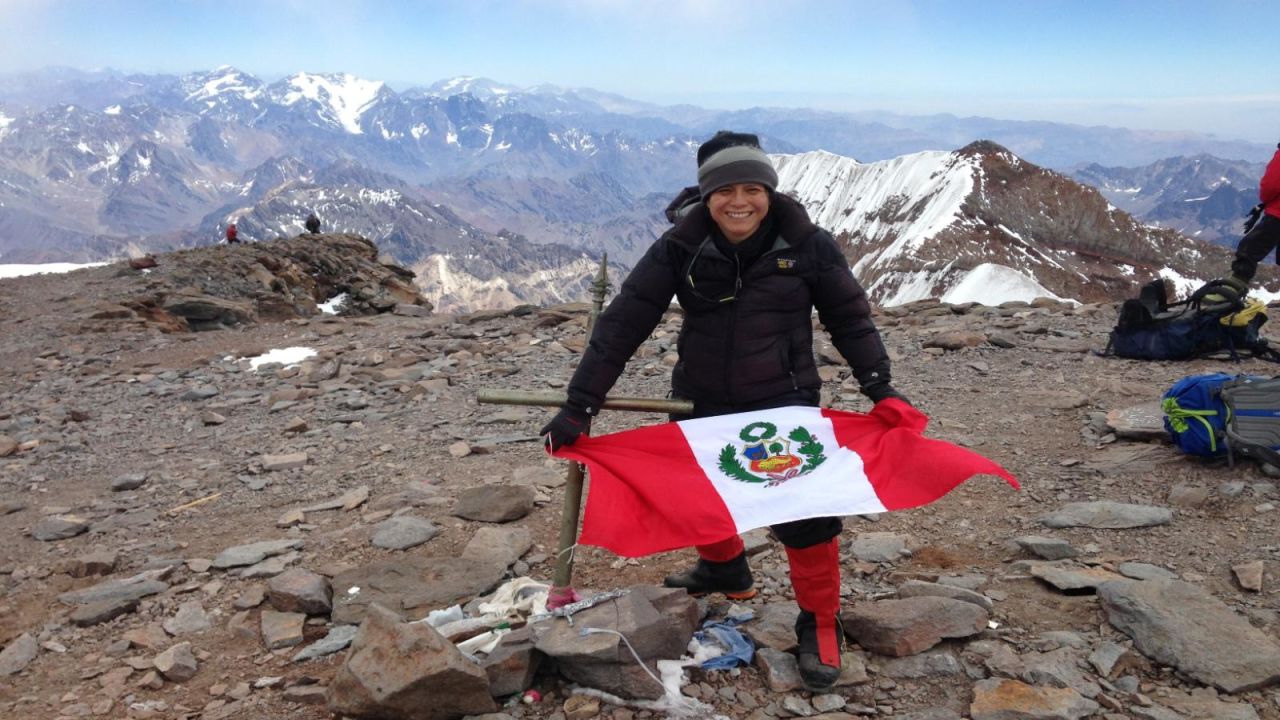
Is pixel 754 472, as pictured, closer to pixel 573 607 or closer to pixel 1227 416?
pixel 573 607

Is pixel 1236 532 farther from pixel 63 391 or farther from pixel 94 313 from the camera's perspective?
pixel 94 313

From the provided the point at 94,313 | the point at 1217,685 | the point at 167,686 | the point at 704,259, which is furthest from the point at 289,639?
the point at 94,313

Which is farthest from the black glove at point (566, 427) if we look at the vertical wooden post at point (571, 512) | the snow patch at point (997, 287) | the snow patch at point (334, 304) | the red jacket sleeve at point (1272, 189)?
the snow patch at point (997, 287)

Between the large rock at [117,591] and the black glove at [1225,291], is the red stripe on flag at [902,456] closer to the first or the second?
the large rock at [117,591]

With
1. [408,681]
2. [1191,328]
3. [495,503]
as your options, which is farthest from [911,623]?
[1191,328]

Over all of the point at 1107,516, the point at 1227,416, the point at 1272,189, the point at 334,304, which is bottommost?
the point at 334,304

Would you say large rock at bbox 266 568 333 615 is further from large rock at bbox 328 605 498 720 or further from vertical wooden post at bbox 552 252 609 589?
vertical wooden post at bbox 552 252 609 589

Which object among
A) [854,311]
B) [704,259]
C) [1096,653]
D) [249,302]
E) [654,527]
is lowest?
[249,302]
